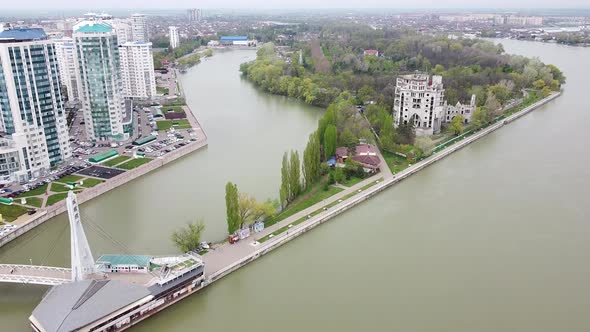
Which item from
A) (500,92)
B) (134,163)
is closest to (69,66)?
(134,163)

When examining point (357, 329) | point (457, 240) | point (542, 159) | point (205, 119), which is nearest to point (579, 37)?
point (542, 159)

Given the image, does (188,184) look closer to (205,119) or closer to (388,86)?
(205,119)

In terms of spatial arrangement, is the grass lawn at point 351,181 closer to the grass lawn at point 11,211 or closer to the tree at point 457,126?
the tree at point 457,126

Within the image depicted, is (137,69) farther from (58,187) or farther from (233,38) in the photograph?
(233,38)

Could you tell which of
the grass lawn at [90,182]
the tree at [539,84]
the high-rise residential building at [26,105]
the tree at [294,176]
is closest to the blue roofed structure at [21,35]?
the high-rise residential building at [26,105]

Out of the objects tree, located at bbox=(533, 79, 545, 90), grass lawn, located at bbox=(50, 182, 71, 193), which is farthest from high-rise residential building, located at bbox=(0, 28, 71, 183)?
tree, located at bbox=(533, 79, 545, 90)
